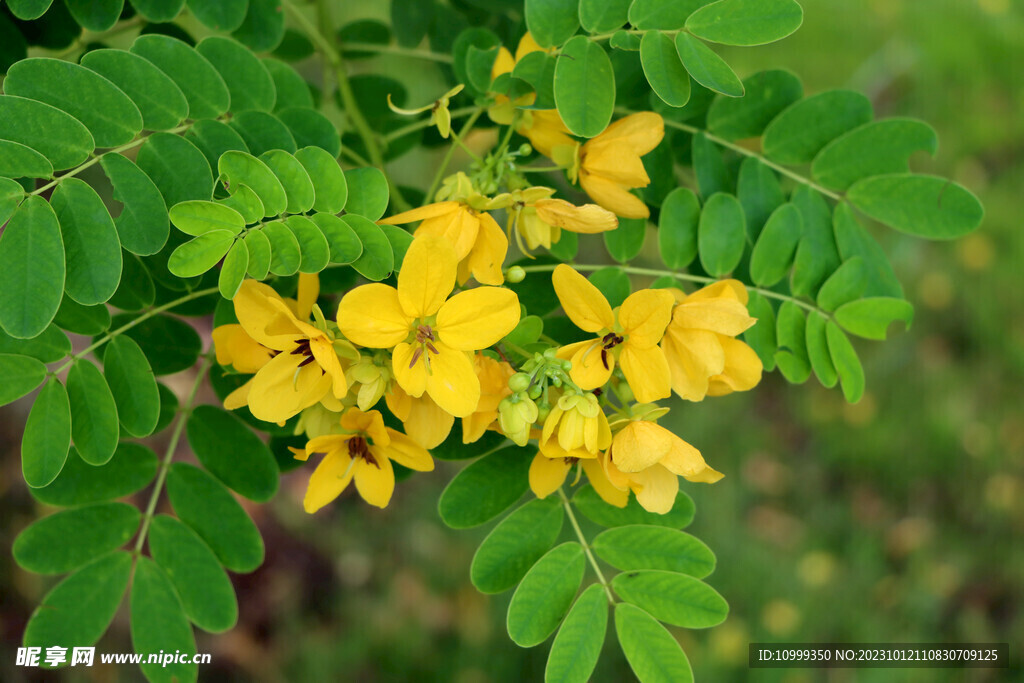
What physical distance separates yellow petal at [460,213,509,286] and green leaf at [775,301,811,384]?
0.52 metres

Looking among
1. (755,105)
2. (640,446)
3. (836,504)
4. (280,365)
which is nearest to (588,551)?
(640,446)

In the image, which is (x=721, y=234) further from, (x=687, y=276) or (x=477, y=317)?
(x=477, y=317)

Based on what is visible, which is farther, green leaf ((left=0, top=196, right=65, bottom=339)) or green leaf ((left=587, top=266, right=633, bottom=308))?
green leaf ((left=587, top=266, right=633, bottom=308))

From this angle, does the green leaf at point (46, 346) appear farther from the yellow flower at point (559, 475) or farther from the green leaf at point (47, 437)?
the yellow flower at point (559, 475)

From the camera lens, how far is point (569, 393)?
958 millimetres

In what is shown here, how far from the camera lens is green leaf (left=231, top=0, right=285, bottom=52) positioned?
129cm

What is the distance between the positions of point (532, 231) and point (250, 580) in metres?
2.14

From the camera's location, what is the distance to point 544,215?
3.27ft

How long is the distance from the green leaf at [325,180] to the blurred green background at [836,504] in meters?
1.56

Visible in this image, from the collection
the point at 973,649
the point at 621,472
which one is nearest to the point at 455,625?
the point at 973,649

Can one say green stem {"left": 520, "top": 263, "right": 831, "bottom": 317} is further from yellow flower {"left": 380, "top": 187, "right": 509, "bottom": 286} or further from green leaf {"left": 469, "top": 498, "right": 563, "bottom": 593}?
green leaf {"left": 469, "top": 498, "right": 563, "bottom": 593}

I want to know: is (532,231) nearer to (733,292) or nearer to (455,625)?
(733,292)

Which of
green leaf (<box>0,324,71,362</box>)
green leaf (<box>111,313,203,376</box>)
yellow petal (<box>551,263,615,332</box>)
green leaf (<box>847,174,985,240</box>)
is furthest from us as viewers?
green leaf (<box>847,174,985,240</box>)

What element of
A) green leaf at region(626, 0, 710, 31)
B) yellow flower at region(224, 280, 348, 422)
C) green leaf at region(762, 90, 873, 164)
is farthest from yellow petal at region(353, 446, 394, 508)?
green leaf at region(762, 90, 873, 164)
